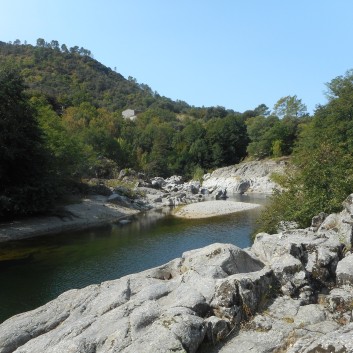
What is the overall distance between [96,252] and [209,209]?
25373 millimetres

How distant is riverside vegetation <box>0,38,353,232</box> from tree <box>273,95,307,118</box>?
0.30 metres

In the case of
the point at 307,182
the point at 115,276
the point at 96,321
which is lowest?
the point at 115,276

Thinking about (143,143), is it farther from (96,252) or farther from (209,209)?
(96,252)

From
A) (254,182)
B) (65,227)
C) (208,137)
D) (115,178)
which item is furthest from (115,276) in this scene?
(208,137)

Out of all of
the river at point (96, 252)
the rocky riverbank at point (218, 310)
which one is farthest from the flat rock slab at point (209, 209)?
the rocky riverbank at point (218, 310)

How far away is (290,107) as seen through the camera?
12194 cm

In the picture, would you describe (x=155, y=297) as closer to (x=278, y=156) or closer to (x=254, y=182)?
(x=254, y=182)

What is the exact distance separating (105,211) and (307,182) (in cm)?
3001

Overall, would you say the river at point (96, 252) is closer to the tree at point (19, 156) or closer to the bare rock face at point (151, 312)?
the tree at point (19, 156)

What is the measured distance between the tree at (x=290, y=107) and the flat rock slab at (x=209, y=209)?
229ft

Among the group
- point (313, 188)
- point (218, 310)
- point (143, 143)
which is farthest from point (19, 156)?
point (143, 143)

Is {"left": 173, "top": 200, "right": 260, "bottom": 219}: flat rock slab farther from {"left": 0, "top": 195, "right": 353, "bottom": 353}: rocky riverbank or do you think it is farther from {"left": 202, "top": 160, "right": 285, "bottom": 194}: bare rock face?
{"left": 0, "top": 195, "right": 353, "bottom": 353}: rocky riverbank

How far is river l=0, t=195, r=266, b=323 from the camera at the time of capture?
81.9ft

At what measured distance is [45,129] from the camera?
182ft
